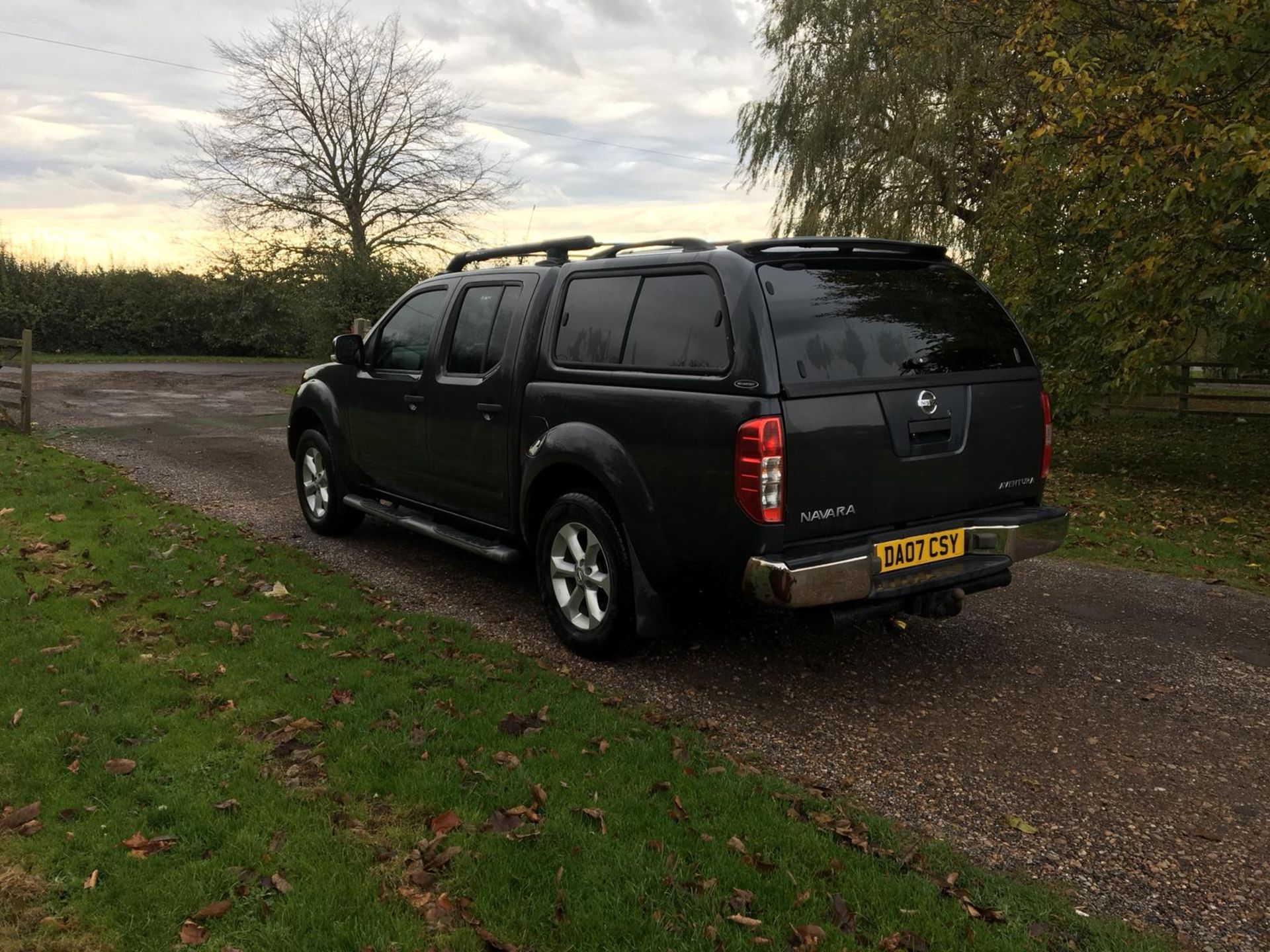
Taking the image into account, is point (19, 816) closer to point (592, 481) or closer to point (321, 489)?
point (592, 481)

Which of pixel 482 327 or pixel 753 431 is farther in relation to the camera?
pixel 482 327

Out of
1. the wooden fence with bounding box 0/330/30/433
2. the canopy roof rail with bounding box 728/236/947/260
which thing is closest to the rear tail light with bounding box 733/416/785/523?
the canopy roof rail with bounding box 728/236/947/260

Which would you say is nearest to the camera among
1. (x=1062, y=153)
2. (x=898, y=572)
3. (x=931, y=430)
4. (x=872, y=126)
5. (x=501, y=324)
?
(x=898, y=572)

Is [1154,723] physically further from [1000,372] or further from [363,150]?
[363,150]

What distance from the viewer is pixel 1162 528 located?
28.0 feet

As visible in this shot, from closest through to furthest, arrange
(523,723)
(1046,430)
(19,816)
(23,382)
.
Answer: (19,816) < (523,723) < (1046,430) < (23,382)

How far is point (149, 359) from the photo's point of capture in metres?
→ 29.8

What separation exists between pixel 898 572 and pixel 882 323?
113 centimetres

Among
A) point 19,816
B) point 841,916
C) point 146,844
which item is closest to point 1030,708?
point 841,916

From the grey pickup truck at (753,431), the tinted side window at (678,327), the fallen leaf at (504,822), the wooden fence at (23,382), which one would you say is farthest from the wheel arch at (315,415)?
the wooden fence at (23,382)

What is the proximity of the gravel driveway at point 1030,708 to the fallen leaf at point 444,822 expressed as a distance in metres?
1.26

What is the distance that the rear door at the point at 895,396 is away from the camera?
398cm

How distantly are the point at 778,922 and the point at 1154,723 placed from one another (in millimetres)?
2420

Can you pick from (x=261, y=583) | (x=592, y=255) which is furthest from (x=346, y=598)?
(x=592, y=255)
